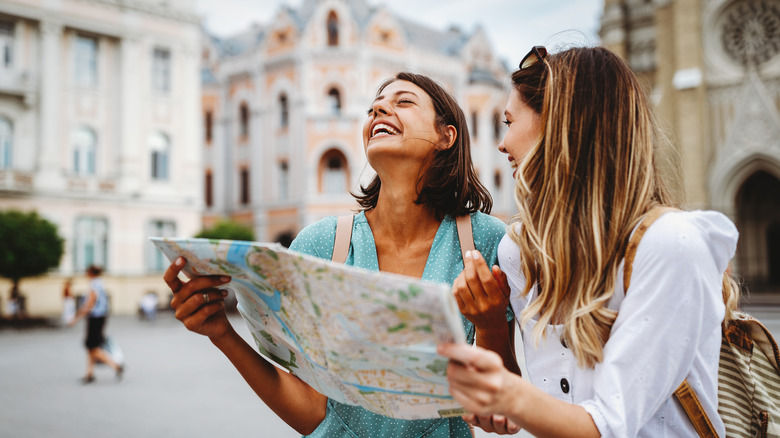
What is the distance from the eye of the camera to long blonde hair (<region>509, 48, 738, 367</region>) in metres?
1.54

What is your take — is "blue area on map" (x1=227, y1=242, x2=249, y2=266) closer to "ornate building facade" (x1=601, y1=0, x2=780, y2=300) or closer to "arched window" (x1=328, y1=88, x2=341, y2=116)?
"ornate building facade" (x1=601, y1=0, x2=780, y2=300)

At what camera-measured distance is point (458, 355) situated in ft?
3.97

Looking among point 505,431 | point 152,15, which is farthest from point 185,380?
point 152,15

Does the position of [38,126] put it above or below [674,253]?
above

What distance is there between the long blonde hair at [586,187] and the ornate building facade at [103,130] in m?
25.1

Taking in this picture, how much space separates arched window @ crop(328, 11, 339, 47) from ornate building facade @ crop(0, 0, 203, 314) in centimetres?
663

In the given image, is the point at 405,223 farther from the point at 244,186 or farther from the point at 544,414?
the point at 244,186

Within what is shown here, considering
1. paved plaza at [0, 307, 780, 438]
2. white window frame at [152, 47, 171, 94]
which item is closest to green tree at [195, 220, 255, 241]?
white window frame at [152, 47, 171, 94]

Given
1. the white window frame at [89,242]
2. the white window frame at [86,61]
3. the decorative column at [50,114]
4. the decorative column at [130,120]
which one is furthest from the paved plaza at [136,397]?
the white window frame at [86,61]

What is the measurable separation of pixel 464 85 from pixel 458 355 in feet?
118

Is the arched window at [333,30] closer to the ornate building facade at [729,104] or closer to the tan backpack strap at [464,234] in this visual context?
the ornate building facade at [729,104]

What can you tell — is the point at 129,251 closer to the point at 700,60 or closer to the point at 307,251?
the point at 700,60

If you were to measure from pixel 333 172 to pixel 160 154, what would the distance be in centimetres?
821

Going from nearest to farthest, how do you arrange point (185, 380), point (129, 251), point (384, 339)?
point (384, 339) < point (185, 380) < point (129, 251)
